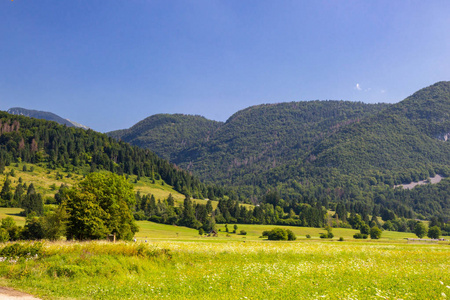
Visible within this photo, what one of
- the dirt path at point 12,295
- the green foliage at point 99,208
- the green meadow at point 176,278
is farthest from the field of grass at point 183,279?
the green foliage at point 99,208

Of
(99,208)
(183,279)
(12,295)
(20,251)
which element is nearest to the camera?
(12,295)

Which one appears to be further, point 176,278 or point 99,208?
point 99,208

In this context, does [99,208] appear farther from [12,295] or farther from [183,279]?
[12,295]

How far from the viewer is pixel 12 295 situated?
15.7 meters

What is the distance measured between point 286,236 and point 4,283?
9673cm

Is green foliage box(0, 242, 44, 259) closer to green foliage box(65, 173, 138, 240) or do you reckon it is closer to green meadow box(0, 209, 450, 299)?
green meadow box(0, 209, 450, 299)

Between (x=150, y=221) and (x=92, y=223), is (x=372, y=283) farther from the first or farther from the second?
(x=150, y=221)

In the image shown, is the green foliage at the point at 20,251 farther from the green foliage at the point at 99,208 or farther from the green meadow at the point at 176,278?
the green foliage at the point at 99,208

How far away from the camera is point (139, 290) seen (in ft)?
61.1

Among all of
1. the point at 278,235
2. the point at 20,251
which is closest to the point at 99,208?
the point at 20,251

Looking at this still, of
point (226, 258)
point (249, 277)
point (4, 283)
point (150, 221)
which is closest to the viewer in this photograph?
point (4, 283)

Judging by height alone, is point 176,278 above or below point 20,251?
below

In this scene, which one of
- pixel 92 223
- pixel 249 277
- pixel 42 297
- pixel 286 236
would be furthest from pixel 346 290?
pixel 286 236

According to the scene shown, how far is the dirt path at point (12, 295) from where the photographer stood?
1513 centimetres
